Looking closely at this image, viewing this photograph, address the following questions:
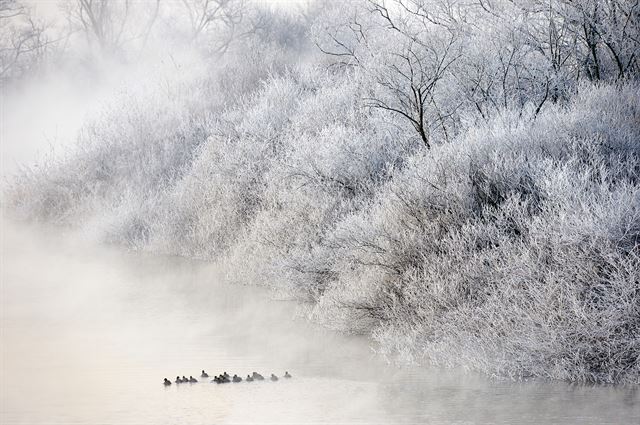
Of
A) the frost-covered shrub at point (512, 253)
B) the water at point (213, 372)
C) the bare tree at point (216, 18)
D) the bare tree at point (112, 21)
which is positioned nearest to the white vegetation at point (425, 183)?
the frost-covered shrub at point (512, 253)

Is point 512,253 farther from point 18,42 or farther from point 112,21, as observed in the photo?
point 18,42

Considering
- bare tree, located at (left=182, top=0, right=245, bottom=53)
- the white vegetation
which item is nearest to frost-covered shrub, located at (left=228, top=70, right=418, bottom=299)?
the white vegetation

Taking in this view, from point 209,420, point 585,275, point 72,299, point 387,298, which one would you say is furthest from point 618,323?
point 72,299

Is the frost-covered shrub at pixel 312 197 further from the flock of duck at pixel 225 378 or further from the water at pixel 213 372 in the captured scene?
the flock of duck at pixel 225 378

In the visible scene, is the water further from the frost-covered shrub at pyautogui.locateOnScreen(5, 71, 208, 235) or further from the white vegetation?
the frost-covered shrub at pyautogui.locateOnScreen(5, 71, 208, 235)

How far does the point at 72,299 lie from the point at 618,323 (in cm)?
688

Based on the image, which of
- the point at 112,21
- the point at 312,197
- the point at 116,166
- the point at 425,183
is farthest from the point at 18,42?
the point at 425,183

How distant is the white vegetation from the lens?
330 inches

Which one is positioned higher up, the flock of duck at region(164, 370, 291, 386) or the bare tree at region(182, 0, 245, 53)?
the bare tree at region(182, 0, 245, 53)

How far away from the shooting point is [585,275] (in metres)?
8.33

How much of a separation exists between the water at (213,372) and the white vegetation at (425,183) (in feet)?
1.31

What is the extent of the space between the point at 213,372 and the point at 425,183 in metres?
3.22

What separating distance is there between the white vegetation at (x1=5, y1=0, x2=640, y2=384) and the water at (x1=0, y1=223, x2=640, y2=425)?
40 centimetres

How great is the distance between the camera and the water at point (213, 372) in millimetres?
7293
